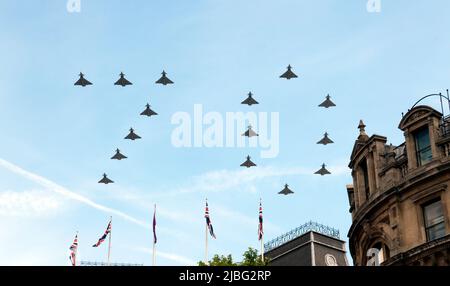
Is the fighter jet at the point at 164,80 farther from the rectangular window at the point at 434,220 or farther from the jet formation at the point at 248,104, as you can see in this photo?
the rectangular window at the point at 434,220

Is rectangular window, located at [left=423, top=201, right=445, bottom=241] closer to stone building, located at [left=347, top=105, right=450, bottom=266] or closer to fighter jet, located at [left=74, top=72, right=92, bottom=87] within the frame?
stone building, located at [left=347, top=105, right=450, bottom=266]

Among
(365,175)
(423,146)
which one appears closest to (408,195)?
(423,146)

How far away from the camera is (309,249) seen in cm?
8375

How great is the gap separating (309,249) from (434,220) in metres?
35.7

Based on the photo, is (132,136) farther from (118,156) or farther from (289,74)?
(289,74)

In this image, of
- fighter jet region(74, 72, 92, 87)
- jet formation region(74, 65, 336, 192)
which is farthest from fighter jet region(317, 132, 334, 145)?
fighter jet region(74, 72, 92, 87)

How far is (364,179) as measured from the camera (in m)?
55.6

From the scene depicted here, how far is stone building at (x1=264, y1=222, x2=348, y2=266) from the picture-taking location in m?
83.7

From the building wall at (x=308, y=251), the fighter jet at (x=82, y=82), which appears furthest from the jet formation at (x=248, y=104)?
the building wall at (x=308, y=251)

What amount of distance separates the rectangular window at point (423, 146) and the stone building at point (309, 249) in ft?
110

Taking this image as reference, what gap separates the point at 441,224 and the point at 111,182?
25491mm

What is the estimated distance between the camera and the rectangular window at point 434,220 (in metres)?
48.2

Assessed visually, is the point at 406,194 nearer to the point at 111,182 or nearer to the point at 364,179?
the point at 364,179
